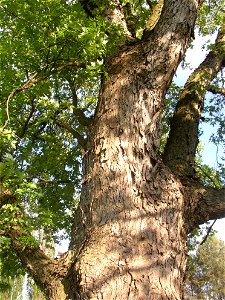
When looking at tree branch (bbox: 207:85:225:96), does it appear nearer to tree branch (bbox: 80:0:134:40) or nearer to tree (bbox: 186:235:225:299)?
tree branch (bbox: 80:0:134:40)

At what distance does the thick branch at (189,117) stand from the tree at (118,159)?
0.02m

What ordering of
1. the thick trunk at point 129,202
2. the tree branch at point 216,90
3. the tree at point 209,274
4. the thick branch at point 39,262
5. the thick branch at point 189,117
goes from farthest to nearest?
the tree at point 209,274 → the tree branch at point 216,90 → the thick branch at point 189,117 → the thick branch at point 39,262 → the thick trunk at point 129,202

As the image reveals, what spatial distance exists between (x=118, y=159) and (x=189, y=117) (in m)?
2.13

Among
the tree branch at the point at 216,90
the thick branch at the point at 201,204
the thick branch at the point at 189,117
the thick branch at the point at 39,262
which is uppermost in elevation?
the tree branch at the point at 216,90

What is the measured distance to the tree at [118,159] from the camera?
2.99 m

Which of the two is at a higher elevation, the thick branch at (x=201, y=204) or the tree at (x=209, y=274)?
the tree at (x=209, y=274)

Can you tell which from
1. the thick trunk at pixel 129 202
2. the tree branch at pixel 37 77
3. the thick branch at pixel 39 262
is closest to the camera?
the thick trunk at pixel 129 202

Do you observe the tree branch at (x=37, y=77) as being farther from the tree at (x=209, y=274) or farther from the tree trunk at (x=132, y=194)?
the tree at (x=209, y=274)

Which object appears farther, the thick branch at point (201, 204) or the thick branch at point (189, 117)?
the thick branch at point (189, 117)

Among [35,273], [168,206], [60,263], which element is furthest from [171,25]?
[35,273]

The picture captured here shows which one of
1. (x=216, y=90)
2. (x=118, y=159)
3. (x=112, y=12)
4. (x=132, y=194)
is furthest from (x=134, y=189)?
(x=216, y=90)

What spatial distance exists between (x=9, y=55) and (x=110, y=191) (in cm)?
261

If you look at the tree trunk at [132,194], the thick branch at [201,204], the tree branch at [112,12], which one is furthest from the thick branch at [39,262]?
the tree branch at [112,12]

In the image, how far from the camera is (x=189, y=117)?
5.22 metres
